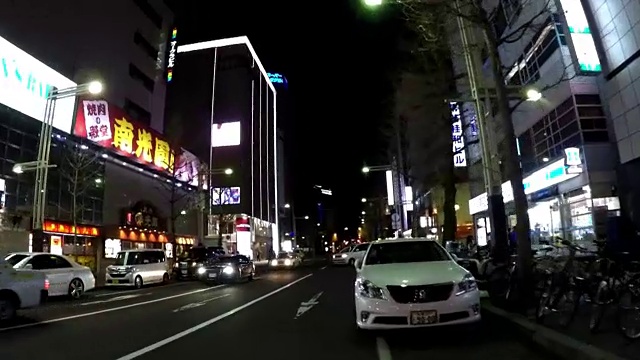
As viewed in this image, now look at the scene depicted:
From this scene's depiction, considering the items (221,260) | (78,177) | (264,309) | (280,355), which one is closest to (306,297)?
(264,309)

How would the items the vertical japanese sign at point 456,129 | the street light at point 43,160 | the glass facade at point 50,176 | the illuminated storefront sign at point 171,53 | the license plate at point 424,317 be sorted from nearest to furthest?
the license plate at point 424,317 < the street light at point 43,160 < the glass facade at point 50,176 < the vertical japanese sign at point 456,129 < the illuminated storefront sign at point 171,53

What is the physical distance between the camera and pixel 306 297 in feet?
54.4

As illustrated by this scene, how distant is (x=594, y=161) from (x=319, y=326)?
16788mm

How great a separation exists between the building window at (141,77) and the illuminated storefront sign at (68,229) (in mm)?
14599

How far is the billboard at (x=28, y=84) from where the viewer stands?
72.9 feet

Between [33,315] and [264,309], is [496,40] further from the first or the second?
[33,315]

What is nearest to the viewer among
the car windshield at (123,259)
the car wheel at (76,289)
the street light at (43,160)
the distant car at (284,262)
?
the car wheel at (76,289)

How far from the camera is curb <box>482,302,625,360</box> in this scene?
240 inches

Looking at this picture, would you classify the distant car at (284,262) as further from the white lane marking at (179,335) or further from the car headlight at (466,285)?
the car headlight at (466,285)

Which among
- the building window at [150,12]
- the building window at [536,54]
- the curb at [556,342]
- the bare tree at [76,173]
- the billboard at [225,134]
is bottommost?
the curb at [556,342]

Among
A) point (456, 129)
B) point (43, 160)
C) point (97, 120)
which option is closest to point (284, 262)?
point (456, 129)

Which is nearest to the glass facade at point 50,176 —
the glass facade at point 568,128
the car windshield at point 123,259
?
the car windshield at point 123,259

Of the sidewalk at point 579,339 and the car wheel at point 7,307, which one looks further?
the car wheel at point 7,307

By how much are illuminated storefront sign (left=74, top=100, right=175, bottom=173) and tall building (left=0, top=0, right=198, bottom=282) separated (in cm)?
6
